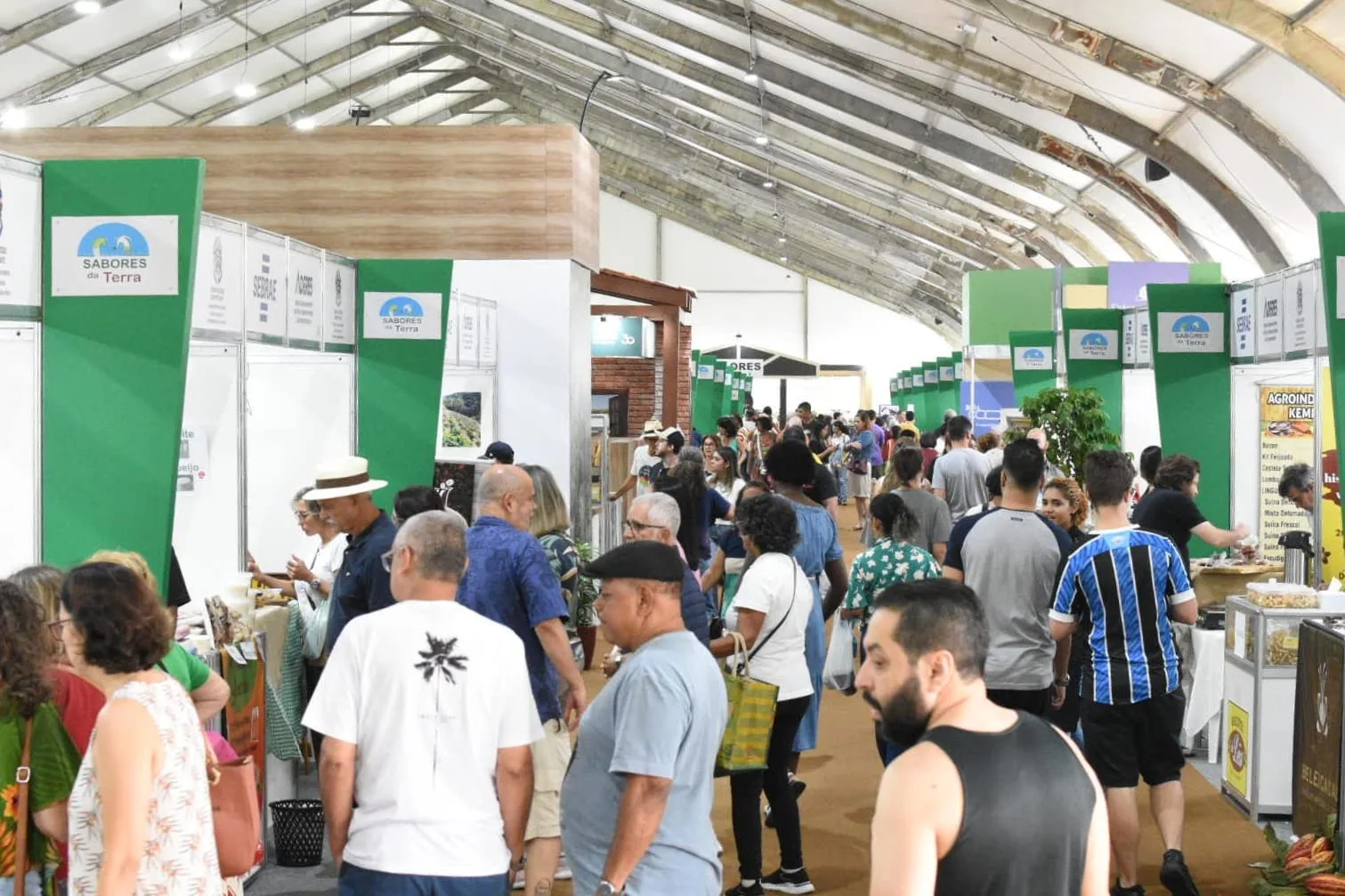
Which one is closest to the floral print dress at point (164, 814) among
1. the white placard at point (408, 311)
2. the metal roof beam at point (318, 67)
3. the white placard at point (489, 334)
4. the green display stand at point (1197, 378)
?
the white placard at point (408, 311)

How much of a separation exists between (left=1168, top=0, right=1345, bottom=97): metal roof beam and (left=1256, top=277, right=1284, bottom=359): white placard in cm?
233

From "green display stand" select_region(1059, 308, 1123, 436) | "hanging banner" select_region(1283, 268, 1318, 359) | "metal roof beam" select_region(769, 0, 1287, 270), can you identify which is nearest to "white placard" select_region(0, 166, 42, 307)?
"hanging banner" select_region(1283, 268, 1318, 359)

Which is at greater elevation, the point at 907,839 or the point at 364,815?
the point at 907,839

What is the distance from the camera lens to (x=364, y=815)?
2.80 meters

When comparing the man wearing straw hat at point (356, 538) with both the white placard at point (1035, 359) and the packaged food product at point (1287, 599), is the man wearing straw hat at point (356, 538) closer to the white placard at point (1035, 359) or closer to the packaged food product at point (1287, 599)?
the packaged food product at point (1287, 599)

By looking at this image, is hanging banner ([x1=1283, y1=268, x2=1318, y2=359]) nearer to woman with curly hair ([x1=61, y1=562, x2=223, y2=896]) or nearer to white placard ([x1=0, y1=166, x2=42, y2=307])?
white placard ([x1=0, y1=166, x2=42, y2=307])

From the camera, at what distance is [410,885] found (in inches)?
108

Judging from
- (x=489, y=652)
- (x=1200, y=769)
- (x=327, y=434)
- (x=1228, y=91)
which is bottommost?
(x=1200, y=769)

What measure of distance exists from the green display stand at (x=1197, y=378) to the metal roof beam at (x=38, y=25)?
38.8 ft

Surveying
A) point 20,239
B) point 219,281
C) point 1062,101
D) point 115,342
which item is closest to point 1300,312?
point 219,281

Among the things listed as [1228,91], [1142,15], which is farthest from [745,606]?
[1228,91]

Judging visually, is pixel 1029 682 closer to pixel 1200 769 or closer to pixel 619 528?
pixel 1200 769

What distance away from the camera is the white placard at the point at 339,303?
23.2 feet

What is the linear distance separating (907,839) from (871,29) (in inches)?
468
